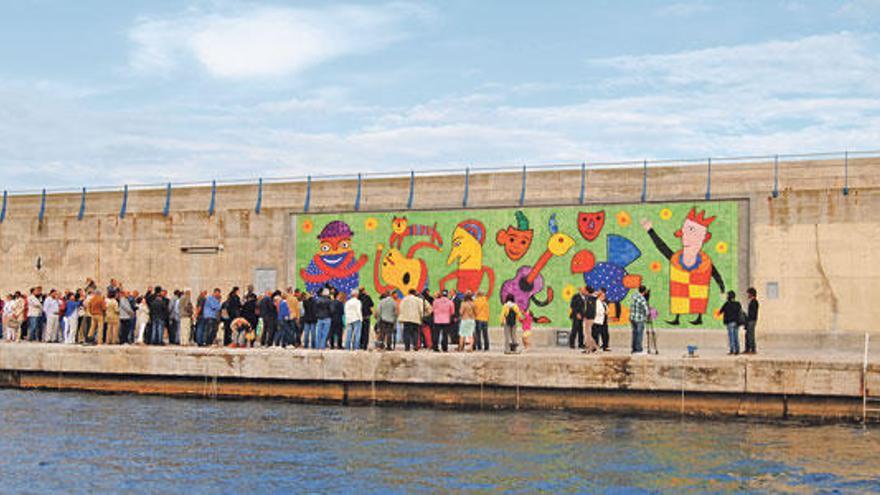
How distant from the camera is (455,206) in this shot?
31.9 meters

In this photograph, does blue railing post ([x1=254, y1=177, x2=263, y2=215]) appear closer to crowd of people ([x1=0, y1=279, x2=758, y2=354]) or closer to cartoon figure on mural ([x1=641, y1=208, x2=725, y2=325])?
crowd of people ([x1=0, y1=279, x2=758, y2=354])

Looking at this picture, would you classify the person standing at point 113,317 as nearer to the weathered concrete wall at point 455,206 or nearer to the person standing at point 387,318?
the weathered concrete wall at point 455,206

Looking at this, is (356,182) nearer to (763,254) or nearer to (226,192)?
(226,192)

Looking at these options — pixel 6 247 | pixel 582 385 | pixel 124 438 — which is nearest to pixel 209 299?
pixel 124 438

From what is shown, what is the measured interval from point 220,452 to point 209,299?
9.21 meters

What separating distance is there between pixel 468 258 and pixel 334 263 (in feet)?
14.6

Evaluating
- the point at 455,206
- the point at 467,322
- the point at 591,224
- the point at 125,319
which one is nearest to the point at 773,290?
the point at 591,224

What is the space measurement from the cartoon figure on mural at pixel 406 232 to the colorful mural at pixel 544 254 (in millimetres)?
30

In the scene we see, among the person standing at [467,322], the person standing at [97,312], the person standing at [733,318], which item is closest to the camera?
the person standing at [733,318]

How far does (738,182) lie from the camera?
29375 millimetres

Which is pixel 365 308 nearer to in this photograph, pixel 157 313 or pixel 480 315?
pixel 480 315

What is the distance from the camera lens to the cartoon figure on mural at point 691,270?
29109 millimetres

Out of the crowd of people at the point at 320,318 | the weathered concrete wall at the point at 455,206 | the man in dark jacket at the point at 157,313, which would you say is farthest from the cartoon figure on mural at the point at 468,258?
the man in dark jacket at the point at 157,313

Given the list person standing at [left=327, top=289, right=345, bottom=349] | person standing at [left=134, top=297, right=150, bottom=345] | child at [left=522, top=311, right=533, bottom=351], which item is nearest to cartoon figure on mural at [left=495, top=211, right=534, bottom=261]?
child at [left=522, top=311, right=533, bottom=351]
